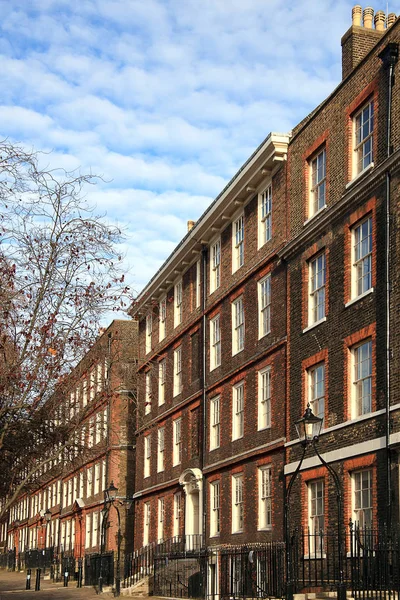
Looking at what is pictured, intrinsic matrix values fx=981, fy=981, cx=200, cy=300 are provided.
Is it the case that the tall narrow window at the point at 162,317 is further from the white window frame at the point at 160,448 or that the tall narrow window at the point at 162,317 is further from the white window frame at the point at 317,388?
the white window frame at the point at 317,388

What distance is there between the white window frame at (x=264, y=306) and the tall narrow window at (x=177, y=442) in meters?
9.53

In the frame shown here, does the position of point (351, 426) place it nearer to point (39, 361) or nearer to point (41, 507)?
point (39, 361)

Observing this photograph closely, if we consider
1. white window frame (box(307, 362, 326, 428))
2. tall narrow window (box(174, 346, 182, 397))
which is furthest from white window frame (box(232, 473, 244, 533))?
A: tall narrow window (box(174, 346, 182, 397))

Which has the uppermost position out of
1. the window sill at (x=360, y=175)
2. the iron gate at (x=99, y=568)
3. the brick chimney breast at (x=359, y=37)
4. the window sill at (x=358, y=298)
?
the brick chimney breast at (x=359, y=37)

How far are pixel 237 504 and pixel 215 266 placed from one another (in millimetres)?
8990

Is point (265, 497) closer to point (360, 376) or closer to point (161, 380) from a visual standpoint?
point (360, 376)

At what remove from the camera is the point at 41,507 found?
73.8m

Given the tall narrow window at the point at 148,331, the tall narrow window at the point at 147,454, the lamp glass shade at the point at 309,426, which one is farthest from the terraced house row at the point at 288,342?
the lamp glass shade at the point at 309,426

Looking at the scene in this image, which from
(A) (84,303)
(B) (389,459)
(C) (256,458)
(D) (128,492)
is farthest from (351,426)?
(D) (128,492)

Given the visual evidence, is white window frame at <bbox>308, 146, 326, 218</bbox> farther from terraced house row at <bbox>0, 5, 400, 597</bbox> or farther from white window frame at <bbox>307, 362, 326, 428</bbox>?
white window frame at <bbox>307, 362, 326, 428</bbox>

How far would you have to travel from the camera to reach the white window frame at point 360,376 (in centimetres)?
2336

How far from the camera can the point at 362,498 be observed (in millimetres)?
23031

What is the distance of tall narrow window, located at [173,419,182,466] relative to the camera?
127ft

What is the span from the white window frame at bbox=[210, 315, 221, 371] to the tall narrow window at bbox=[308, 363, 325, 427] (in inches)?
329
